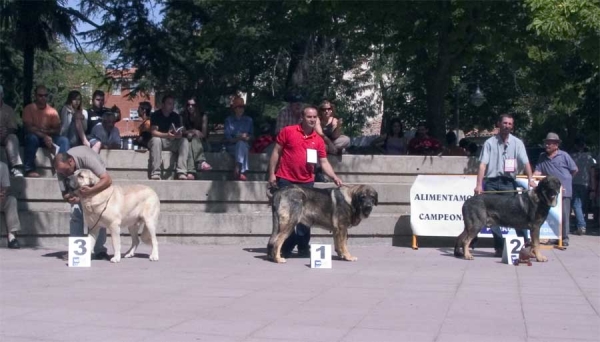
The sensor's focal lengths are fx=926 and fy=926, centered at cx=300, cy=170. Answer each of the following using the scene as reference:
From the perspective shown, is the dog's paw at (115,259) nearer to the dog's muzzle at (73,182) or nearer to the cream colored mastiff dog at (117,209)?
the cream colored mastiff dog at (117,209)

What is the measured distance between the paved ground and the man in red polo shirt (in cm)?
117

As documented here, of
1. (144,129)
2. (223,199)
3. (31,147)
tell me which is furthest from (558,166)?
(31,147)

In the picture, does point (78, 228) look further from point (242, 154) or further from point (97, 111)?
point (97, 111)

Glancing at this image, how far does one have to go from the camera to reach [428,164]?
1683 cm

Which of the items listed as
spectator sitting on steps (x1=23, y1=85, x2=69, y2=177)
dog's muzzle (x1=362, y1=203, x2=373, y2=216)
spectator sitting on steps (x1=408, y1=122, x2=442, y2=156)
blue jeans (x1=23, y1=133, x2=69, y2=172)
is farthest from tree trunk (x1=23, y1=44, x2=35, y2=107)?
dog's muzzle (x1=362, y1=203, x2=373, y2=216)

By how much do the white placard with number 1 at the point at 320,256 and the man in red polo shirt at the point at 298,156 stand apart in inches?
41.5

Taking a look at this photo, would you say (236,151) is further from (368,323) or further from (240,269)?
(368,323)

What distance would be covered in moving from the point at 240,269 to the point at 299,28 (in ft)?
25.3

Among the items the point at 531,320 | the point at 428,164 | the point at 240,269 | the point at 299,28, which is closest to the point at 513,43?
the point at 428,164

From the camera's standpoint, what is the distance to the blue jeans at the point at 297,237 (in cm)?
1311

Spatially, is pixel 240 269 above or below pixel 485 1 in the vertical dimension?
below

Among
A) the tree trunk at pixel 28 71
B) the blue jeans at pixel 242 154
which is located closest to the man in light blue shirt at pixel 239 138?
the blue jeans at pixel 242 154

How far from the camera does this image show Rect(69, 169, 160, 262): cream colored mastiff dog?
1210cm

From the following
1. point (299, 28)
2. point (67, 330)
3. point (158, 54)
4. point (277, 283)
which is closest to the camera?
point (67, 330)
